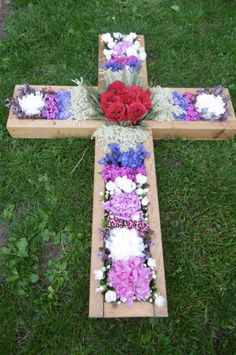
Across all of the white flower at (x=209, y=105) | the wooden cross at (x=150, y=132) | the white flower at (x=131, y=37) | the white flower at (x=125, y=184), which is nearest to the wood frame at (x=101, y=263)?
the wooden cross at (x=150, y=132)

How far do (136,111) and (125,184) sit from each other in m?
0.65

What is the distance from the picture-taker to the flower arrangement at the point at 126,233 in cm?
225

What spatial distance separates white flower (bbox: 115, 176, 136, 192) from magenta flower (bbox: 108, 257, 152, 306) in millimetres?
556

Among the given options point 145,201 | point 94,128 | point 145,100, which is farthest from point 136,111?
point 145,201

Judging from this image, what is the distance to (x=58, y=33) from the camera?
13.0ft

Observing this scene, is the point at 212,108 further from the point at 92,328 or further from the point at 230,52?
the point at 92,328

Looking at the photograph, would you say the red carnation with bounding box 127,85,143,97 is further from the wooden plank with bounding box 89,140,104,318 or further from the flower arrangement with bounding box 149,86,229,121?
the wooden plank with bounding box 89,140,104,318

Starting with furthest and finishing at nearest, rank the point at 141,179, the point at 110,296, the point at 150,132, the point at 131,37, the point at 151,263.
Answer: the point at 131,37 → the point at 150,132 → the point at 141,179 → the point at 151,263 → the point at 110,296

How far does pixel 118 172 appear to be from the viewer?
2748 millimetres

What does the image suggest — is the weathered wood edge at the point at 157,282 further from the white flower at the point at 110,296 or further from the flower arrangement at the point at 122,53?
the flower arrangement at the point at 122,53

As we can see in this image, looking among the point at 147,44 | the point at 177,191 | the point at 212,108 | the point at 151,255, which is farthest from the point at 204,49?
the point at 151,255

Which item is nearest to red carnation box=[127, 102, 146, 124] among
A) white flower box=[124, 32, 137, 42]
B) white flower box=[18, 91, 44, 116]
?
white flower box=[18, 91, 44, 116]

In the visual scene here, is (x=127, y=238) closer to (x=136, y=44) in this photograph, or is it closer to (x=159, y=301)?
(x=159, y=301)

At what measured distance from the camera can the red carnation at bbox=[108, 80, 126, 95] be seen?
2.94 metres
